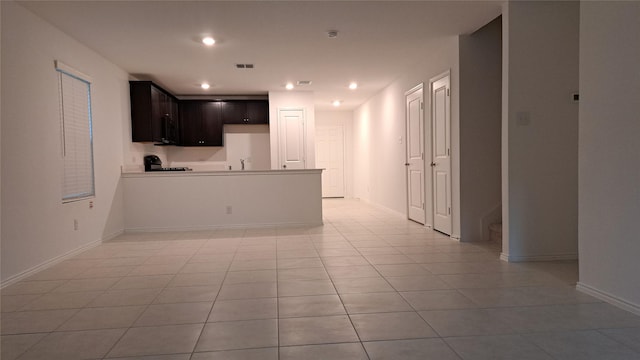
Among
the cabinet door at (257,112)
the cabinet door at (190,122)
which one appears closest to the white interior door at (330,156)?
the cabinet door at (257,112)

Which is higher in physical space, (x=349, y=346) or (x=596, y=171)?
(x=596, y=171)

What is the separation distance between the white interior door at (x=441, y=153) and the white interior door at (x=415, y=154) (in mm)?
416

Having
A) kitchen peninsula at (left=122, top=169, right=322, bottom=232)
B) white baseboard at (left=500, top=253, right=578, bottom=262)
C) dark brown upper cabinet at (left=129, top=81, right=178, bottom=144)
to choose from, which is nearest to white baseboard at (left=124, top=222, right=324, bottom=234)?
kitchen peninsula at (left=122, top=169, right=322, bottom=232)

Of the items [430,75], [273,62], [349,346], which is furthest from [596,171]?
[273,62]

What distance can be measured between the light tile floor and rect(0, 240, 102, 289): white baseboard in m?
0.07

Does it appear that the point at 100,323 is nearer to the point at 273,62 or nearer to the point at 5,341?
the point at 5,341

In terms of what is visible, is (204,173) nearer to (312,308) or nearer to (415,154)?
(415,154)

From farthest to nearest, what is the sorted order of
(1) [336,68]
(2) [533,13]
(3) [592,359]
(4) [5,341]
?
(1) [336,68]
(2) [533,13]
(4) [5,341]
(3) [592,359]

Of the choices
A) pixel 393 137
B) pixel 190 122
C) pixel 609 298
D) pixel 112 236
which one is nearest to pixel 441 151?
→ pixel 393 137

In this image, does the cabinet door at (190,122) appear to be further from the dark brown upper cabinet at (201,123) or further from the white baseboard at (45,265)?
the white baseboard at (45,265)

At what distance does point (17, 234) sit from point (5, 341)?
157 centimetres

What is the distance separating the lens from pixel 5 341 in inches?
90.5

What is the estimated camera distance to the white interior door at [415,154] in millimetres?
6070

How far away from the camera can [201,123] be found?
27.9ft
